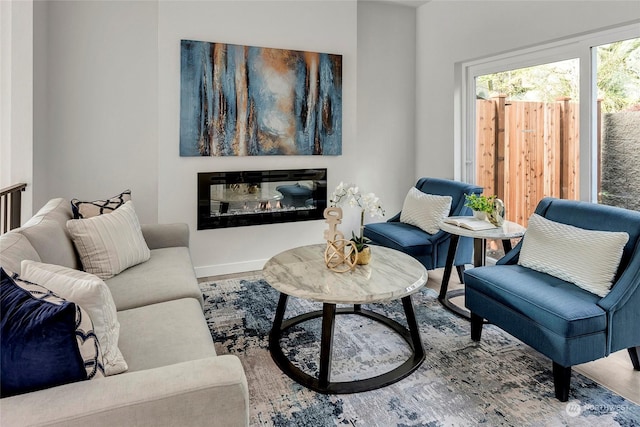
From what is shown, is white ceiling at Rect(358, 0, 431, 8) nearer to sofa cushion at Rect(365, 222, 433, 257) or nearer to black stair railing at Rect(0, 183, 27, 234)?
sofa cushion at Rect(365, 222, 433, 257)

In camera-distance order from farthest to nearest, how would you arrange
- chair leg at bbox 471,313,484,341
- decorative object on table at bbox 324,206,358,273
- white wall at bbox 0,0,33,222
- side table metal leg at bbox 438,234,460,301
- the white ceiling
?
the white ceiling < side table metal leg at bbox 438,234,460,301 < white wall at bbox 0,0,33,222 < chair leg at bbox 471,313,484,341 < decorative object on table at bbox 324,206,358,273

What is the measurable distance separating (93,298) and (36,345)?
273 mm

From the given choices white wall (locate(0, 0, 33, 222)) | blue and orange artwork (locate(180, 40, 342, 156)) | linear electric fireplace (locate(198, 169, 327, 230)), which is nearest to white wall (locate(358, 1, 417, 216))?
blue and orange artwork (locate(180, 40, 342, 156))

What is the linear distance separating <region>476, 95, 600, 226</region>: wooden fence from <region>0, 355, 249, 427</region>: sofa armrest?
315 centimetres

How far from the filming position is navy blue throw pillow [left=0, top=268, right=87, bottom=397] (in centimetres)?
107

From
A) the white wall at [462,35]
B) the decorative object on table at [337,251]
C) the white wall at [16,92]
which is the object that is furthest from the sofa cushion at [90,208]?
the white wall at [462,35]

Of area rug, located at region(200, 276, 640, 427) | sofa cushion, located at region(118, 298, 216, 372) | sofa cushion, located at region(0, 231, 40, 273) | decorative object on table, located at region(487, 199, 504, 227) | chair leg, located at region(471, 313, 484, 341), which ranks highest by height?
decorative object on table, located at region(487, 199, 504, 227)

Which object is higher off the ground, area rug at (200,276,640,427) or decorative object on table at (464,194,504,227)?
decorative object on table at (464,194,504,227)

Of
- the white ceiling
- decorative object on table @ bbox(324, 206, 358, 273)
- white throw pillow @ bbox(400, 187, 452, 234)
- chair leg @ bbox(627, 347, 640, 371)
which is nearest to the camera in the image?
chair leg @ bbox(627, 347, 640, 371)

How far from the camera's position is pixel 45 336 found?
1.08 m

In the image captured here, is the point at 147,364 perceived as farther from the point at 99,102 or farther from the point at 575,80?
the point at 575,80

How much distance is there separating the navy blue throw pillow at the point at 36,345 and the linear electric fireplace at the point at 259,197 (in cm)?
283

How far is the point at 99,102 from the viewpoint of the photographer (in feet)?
11.9

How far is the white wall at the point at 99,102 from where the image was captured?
346cm
